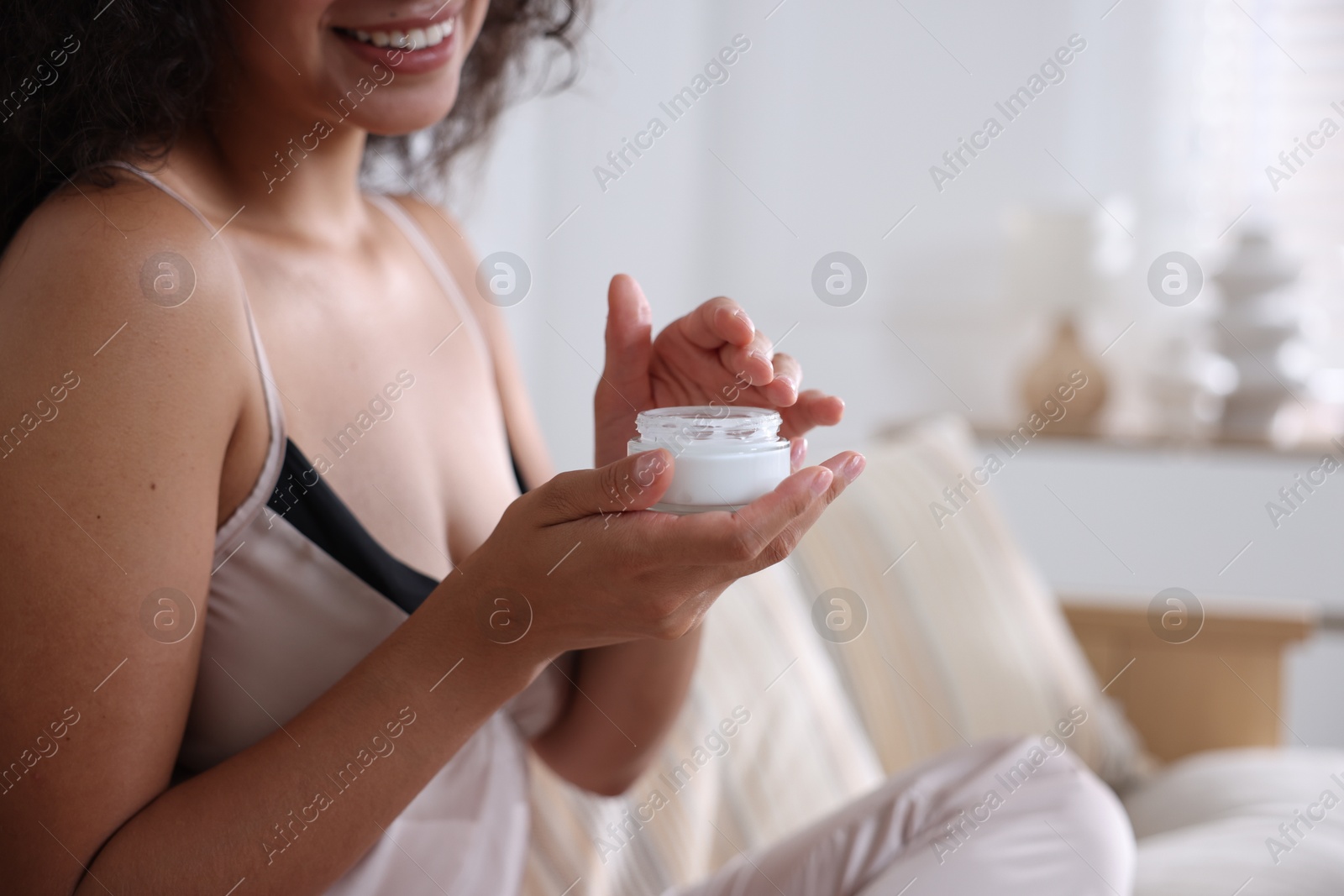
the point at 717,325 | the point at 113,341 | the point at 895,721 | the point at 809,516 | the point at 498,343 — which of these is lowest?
the point at 895,721

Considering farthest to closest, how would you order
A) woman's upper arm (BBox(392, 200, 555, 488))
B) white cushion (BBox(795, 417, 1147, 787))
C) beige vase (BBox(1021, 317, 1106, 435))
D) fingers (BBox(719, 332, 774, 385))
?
beige vase (BBox(1021, 317, 1106, 435)), white cushion (BBox(795, 417, 1147, 787)), woman's upper arm (BBox(392, 200, 555, 488)), fingers (BBox(719, 332, 774, 385))

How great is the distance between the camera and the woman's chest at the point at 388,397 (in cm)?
84

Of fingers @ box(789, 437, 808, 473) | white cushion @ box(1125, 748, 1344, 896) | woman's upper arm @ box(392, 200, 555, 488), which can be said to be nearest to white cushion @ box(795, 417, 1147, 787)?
white cushion @ box(1125, 748, 1344, 896)

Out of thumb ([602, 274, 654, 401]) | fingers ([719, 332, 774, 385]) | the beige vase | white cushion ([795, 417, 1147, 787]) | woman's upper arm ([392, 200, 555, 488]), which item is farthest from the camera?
the beige vase

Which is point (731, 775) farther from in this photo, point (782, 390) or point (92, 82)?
point (92, 82)

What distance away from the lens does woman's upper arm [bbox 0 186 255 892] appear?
658 millimetres

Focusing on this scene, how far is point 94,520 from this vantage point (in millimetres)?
669

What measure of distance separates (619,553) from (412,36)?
0.45 m

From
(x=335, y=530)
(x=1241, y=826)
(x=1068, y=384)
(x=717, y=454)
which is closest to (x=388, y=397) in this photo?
(x=335, y=530)

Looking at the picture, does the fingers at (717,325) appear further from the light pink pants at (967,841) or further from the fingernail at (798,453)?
the light pink pants at (967,841)

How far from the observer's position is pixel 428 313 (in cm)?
102

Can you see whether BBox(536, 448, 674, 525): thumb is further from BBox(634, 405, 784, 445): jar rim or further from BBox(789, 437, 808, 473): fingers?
BBox(789, 437, 808, 473): fingers

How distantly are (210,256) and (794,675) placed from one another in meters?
0.87

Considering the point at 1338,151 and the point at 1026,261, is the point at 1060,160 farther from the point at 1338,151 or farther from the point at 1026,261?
the point at 1338,151
